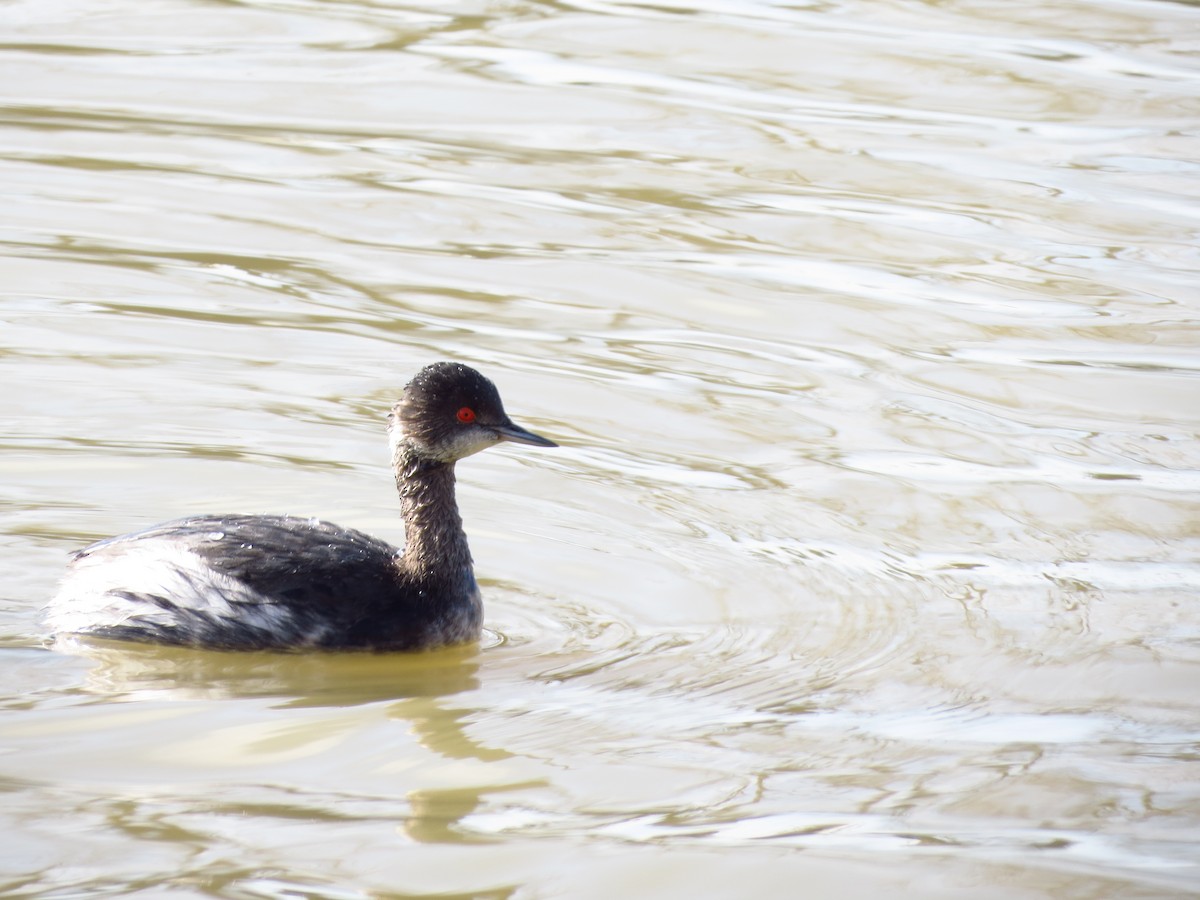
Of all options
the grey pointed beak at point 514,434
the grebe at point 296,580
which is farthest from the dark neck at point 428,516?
the grey pointed beak at point 514,434

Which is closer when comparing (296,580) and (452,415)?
(296,580)

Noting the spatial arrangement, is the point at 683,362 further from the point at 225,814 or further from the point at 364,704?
the point at 225,814

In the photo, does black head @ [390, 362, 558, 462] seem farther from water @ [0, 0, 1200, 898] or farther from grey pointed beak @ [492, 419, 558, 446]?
water @ [0, 0, 1200, 898]

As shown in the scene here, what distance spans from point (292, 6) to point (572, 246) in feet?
16.6

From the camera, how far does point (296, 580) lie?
6.20 metres

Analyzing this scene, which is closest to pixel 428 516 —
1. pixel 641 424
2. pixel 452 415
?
pixel 452 415

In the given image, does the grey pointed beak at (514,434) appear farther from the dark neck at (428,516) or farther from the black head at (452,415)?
the dark neck at (428,516)

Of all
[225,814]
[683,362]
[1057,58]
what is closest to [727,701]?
[225,814]

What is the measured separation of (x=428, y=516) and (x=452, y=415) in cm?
36

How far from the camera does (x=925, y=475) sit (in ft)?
25.9

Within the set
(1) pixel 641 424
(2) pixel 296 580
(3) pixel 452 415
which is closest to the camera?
(2) pixel 296 580

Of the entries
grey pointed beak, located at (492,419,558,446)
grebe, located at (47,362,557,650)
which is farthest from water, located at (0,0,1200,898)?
grey pointed beak, located at (492,419,558,446)

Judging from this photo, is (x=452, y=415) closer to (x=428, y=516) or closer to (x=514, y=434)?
(x=514, y=434)

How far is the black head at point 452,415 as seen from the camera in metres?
6.52
